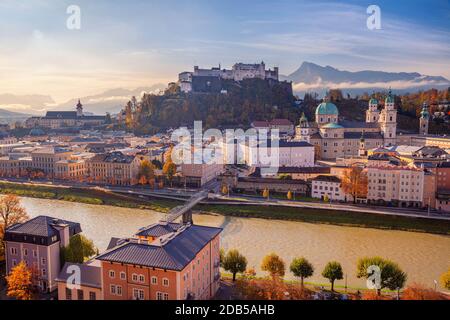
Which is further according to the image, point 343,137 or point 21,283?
point 343,137

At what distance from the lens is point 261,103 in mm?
28766

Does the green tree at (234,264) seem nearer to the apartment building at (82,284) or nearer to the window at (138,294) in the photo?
the window at (138,294)

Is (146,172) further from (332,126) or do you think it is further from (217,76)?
(217,76)

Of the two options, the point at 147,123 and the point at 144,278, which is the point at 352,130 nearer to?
the point at 147,123

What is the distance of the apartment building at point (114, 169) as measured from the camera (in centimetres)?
1505

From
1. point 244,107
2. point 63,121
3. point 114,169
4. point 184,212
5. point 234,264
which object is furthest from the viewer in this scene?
point 63,121

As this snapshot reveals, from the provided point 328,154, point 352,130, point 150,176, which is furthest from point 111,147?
point 352,130

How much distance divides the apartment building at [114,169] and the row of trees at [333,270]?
28.2ft


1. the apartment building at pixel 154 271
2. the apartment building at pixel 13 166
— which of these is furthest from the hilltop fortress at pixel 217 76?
the apartment building at pixel 154 271

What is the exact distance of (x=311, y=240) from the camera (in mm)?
9125

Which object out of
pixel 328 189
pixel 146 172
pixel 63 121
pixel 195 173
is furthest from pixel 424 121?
pixel 63 121

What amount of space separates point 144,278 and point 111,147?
16276 millimetres

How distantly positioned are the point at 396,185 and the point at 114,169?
9.58m

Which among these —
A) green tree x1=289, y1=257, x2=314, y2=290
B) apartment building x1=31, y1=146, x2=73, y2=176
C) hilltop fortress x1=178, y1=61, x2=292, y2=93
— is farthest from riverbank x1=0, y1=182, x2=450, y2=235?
hilltop fortress x1=178, y1=61, x2=292, y2=93
